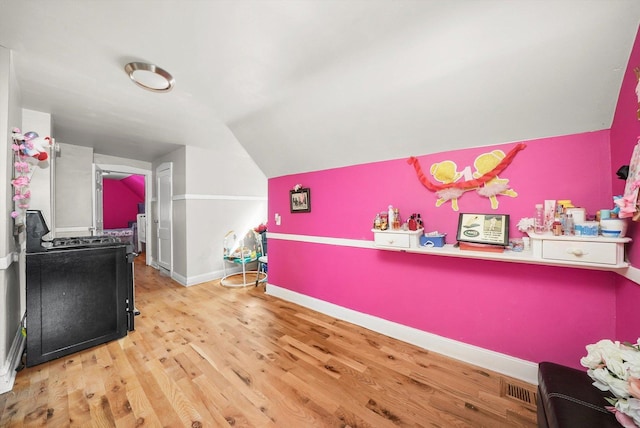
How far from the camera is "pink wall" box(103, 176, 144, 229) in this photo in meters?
8.42

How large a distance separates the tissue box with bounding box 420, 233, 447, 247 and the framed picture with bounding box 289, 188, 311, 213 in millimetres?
1473

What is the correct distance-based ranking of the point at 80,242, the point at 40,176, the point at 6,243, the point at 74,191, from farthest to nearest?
the point at 74,191 → the point at 40,176 → the point at 80,242 → the point at 6,243

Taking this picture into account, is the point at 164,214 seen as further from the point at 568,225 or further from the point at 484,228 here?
the point at 568,225

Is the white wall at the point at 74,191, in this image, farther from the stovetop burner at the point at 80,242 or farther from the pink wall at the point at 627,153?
the pink wall at the point at 627,153

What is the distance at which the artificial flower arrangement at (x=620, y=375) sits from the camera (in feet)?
2.53

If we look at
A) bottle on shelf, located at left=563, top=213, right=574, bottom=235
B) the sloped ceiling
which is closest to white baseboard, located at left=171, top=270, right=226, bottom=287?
the sloped ceiling

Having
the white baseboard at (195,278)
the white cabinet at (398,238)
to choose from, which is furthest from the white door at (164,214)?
the white cabinet at (398,238)

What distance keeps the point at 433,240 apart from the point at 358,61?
147 cm

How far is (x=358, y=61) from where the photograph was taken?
62.2 inches

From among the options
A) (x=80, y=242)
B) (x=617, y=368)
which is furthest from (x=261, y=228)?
(x=617, y=368)

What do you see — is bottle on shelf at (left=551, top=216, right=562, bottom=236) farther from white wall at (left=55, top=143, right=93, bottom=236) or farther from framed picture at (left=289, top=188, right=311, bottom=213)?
white wall at (left=55, top=143, right=93, bottom=236)

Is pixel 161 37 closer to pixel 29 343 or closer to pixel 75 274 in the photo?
pixel 75 274

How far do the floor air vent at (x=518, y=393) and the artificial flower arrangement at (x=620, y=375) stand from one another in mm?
725

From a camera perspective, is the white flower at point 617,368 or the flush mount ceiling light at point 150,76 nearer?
the white flower at point 617,368
